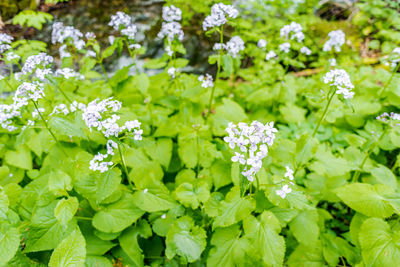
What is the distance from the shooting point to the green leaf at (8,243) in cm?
186

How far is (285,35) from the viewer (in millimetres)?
3373

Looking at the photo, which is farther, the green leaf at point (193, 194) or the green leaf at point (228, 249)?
the green leaf at point (193, 194)

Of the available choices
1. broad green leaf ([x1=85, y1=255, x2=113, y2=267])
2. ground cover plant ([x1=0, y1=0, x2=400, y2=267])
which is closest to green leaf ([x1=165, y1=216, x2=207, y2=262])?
ground cover plant ([x1=0, y1=0, x2=400, y2=267])

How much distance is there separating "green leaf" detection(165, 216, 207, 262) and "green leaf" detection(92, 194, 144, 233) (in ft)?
1.30

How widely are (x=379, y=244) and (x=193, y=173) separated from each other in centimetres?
179

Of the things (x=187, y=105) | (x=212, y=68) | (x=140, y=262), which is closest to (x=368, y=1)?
(x=212, y=68)

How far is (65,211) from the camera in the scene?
1.86m

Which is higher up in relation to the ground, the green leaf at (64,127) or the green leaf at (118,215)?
the green leaf at (64,127)

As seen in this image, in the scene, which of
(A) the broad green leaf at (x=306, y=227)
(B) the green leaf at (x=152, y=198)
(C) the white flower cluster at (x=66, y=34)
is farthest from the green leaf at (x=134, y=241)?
(C) the white flower cluster at (x=66, y=34)

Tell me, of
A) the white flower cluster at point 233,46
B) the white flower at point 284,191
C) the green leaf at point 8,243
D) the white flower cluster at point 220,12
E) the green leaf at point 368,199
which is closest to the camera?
the white flower at point 284,191

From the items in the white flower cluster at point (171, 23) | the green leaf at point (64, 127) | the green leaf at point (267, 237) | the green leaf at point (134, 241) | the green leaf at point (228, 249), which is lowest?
the green leaf at point (134, 241)

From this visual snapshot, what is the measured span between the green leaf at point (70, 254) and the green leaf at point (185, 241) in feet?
2.11

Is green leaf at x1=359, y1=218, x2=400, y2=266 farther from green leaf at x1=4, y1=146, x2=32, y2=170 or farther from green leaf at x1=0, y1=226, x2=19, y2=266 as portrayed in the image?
green leaf at x1=4, y1=146, x2=32, y2=170

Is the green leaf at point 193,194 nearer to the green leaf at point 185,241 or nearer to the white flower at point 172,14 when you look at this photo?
the green leaf at point 185,241
